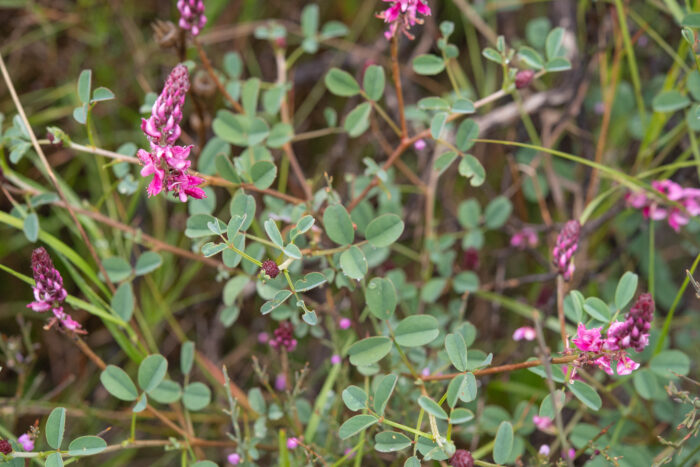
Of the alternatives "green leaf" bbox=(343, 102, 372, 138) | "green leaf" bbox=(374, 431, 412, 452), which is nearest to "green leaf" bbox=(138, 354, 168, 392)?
"green leaf" bbox=(374, 431, 412, 452)

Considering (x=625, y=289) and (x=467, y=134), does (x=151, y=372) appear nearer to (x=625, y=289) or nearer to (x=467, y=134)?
(x=467, y=134)

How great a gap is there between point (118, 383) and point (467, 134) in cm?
104

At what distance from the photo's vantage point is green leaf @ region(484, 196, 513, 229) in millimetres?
1938

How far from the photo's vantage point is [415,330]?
138 centimetres

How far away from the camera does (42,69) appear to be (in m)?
2.50

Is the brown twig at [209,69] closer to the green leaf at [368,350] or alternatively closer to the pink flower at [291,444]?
the green leaf at [368,350]

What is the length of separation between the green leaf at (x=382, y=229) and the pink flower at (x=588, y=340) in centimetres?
44

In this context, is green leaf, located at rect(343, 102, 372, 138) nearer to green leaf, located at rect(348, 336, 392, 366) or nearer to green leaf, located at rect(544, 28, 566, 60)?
green leaf, located at rect(544, 28, 566, 60)

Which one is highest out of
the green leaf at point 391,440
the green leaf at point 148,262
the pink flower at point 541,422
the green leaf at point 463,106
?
the green leaf at point 463,106

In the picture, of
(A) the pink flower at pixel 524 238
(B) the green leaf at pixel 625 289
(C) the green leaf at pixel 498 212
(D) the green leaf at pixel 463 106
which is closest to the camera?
(B) the green leaf at pixel 625 289

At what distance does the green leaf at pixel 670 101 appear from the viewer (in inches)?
65.9

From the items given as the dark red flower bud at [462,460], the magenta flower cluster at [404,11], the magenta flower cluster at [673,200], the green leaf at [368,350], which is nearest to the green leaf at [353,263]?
the green leaf at [368,350]

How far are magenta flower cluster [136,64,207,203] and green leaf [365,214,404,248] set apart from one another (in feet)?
1.39

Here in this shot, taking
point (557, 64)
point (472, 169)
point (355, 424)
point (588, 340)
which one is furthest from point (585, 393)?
point (557, 64)
